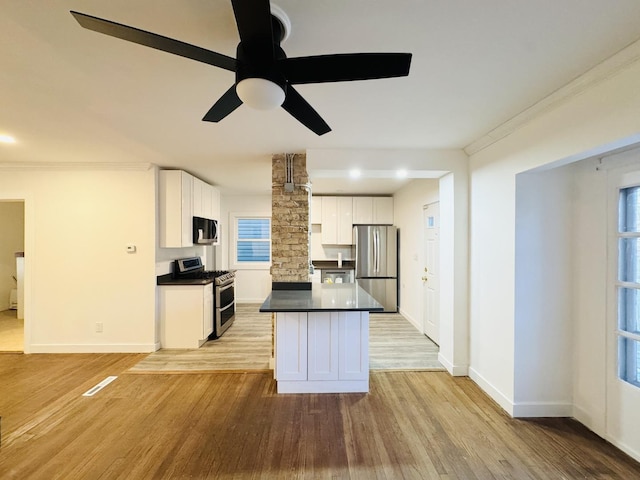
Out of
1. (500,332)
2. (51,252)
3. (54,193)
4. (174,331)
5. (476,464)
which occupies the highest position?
(54,193)

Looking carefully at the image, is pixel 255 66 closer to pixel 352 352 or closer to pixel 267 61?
pixel 267 61

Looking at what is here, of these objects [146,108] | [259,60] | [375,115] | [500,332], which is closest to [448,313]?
[500,332]

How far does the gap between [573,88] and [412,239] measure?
3.28 meters

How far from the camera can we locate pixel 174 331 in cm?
382

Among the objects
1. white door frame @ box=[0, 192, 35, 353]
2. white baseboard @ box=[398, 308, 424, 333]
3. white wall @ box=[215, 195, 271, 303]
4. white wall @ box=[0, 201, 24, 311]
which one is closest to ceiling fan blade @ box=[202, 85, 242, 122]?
white door frame @ box=[0, 192, 35, 353]

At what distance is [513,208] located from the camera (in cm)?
239

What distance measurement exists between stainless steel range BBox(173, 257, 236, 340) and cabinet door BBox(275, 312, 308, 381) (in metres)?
1.79

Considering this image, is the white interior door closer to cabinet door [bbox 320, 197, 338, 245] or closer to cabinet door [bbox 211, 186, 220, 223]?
cabinet door [bbox 320, 197, 338, 245]

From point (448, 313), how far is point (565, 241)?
4.22 feet

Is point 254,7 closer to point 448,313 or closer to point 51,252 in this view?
point 448,313

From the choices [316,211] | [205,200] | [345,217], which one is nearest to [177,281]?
[205,200]

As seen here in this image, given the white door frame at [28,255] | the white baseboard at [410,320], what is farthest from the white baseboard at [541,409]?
the white door frame at [28,255]

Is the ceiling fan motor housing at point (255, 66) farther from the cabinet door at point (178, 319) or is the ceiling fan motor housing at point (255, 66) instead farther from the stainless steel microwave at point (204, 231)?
the stainless steel microwave at point (204, 231)

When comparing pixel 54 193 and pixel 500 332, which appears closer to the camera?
pixel 500 332
